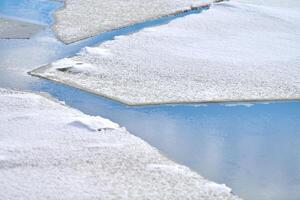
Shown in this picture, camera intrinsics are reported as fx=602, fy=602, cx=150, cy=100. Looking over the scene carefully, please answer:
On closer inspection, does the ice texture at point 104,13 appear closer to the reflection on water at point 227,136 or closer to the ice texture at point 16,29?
the ice texture at point 16,29

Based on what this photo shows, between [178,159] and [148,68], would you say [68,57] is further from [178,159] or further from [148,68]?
[178,159]

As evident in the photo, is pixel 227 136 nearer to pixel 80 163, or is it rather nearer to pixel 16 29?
pixel 80 163

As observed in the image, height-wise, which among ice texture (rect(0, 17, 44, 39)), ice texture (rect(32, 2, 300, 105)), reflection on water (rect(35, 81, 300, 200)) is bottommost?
reflection on water (rect(35, 81, 300, 200))

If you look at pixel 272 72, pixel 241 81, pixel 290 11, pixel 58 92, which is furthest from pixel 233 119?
pixel 290 11

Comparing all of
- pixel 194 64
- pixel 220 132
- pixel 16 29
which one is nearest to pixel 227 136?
pixel 220 132

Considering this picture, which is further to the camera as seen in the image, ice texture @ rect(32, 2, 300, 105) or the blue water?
ice texture @ rect(32, 2, 300, 105)

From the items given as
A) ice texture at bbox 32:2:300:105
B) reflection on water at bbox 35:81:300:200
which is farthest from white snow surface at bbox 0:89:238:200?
ice texture at bbox 32:2:300:105

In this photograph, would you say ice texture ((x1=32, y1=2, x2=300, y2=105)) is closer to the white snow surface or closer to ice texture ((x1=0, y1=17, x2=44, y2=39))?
the white snow surface
